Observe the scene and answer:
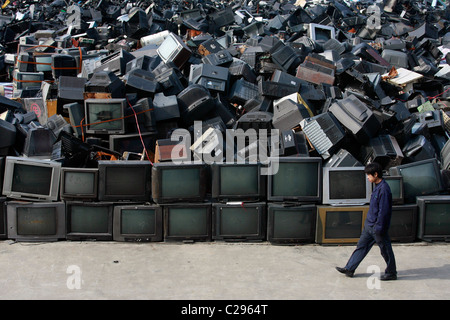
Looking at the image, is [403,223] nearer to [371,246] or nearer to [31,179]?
Answer: [371,246]

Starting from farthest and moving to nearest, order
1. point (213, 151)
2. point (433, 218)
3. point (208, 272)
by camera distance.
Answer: point (213, 151)
point (433, 218)
point (208, 272)

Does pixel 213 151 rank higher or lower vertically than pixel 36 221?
higher

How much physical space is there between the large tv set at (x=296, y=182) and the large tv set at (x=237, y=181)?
0.44ft

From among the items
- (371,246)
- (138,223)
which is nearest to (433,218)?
(371,246)

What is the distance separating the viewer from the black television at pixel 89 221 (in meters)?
4.73

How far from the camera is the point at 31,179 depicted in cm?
468

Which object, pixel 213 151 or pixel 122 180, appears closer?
pixel 122 180

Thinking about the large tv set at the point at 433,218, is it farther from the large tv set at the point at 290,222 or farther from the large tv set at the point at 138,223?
the large tv set at the point at 138,223

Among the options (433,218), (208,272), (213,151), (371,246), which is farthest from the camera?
(213,151)

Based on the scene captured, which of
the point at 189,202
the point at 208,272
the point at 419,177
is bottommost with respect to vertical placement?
the point at 208,272

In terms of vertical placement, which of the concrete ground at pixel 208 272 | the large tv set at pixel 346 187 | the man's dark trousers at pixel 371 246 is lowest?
the concrete ground at pixel 208 272

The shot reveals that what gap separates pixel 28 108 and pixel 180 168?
327cm

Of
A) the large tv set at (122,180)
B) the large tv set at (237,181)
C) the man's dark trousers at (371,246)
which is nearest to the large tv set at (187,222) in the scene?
the large tv set at (237,181)

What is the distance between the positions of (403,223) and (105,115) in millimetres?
3730
